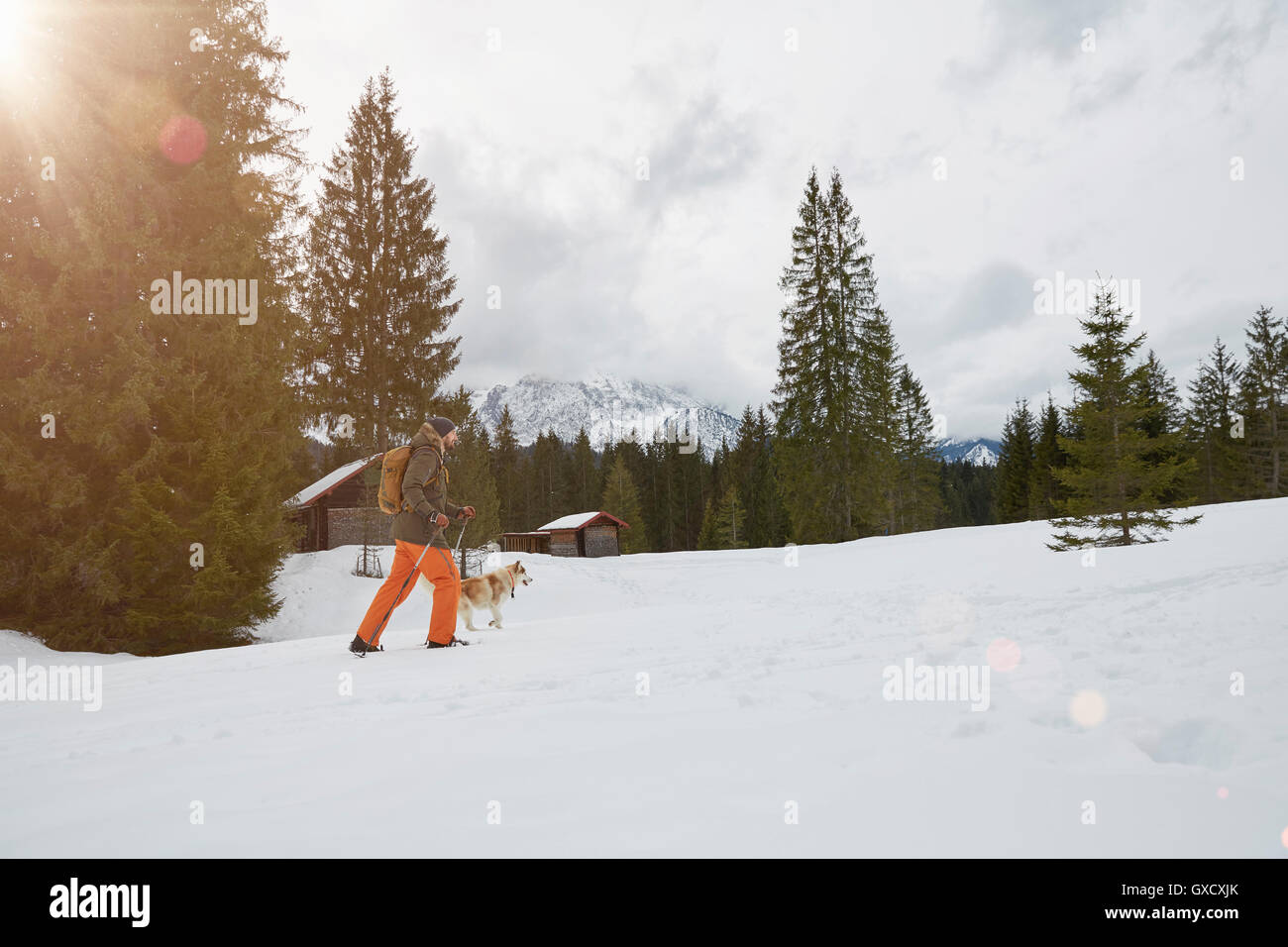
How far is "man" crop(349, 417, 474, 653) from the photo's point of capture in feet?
21.3

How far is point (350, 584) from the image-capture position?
62.2 feet

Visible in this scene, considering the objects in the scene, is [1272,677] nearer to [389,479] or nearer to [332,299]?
[389,479]

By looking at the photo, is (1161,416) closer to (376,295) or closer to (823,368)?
(823,368)

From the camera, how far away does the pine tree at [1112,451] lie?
16.2m

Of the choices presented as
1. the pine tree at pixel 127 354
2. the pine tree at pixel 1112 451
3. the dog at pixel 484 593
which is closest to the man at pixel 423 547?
the dog at pixel 484 593

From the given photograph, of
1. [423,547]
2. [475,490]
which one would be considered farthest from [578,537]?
[423,547]

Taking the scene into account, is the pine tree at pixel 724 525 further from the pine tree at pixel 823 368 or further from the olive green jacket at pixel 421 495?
the olive green jacket at pixel 421 495

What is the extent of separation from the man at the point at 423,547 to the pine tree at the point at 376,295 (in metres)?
19.4

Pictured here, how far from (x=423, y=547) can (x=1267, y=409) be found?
56.8 m

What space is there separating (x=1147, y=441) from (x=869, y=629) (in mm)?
14554

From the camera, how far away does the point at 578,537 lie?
144ft
